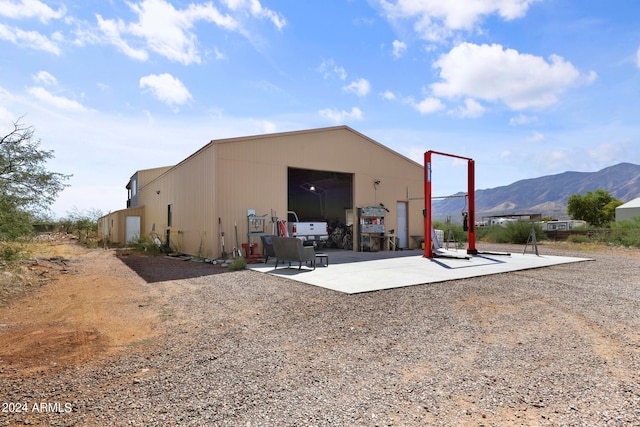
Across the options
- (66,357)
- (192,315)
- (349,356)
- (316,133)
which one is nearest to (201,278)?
(192,315)

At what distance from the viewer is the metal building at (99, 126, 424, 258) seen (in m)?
11.1

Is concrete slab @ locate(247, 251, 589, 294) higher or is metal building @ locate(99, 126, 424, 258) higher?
metal building @ locate(99, 126, 424, 258)

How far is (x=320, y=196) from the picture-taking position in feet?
62.7

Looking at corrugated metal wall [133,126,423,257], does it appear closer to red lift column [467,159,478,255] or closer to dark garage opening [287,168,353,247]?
dark garage opening [287,168,353,247]

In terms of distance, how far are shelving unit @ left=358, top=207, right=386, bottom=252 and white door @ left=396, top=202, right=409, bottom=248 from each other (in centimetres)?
189

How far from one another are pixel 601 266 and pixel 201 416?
1111cm

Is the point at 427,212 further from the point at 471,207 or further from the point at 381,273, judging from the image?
the point at 381,273

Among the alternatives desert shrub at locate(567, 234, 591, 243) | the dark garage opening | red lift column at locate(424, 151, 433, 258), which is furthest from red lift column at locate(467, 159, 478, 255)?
desert shrub at locate(567, 234, 591, 243)

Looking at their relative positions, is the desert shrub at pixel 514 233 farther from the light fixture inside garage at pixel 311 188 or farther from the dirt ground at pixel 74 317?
the dirt ground at pixel 74 317

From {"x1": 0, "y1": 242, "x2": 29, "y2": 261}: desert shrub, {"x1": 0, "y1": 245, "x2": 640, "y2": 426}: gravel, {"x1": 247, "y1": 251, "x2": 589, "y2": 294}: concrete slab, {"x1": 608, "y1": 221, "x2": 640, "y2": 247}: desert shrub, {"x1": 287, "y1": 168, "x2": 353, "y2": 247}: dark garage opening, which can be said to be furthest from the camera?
{"x1": 287, "y1": 168, "x2": 353, "y2": 247}: dark garage opening

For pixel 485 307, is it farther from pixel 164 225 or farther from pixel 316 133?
pixel 164 225

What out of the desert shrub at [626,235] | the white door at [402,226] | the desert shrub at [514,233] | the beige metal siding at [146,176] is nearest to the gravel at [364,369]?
the white door at [402,226]

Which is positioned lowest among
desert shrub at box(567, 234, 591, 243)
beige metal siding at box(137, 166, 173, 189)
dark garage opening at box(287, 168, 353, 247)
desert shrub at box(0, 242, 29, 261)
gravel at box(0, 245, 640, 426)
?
gravel at box(0, 245, 640, 426)

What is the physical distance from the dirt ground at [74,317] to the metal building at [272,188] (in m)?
3.29
